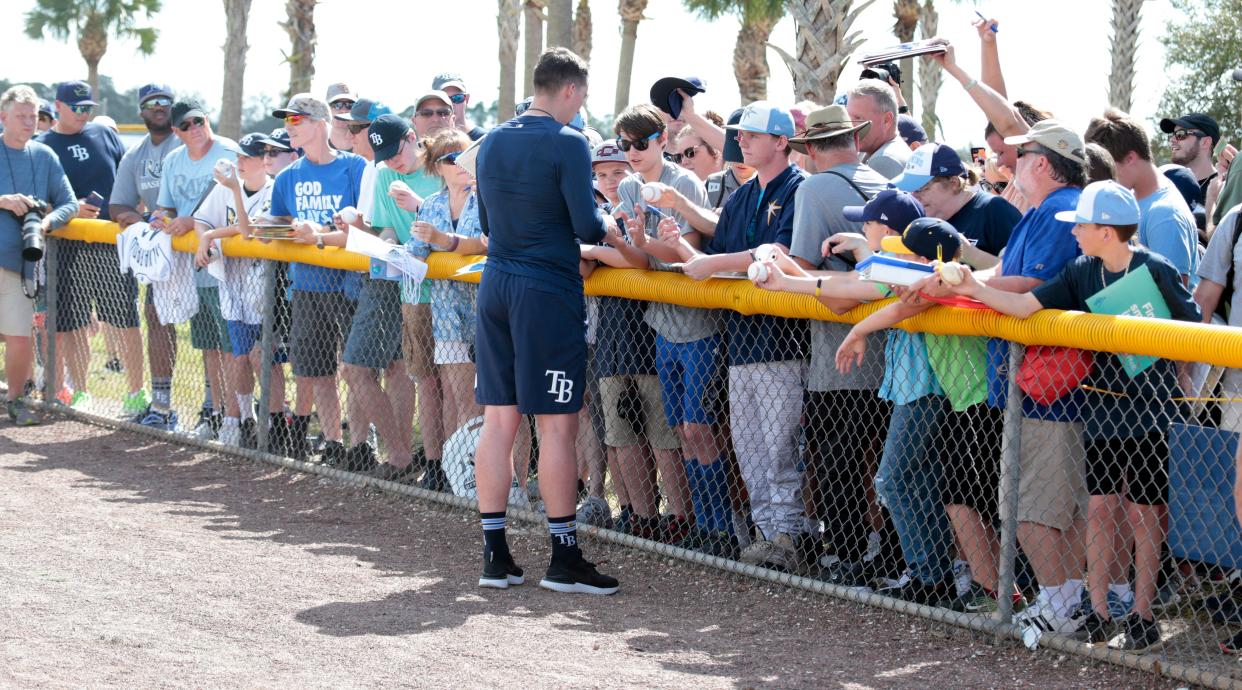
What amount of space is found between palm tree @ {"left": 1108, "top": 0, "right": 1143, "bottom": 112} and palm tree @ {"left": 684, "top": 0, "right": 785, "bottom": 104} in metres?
5.42

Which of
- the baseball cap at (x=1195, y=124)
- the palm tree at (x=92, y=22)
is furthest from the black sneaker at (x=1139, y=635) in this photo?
the palm tree at (x=92, y=22)

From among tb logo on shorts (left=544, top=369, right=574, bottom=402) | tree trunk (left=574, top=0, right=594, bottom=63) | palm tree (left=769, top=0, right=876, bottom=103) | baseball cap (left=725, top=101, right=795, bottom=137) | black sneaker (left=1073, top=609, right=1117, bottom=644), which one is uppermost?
tree trunk (left=574, top=0, right=594, bottom=63)

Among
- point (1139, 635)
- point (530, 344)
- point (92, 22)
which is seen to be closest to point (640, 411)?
point (530, 344)

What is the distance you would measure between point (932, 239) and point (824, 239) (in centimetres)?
74

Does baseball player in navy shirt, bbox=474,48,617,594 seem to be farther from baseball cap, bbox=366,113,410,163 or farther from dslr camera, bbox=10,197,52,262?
dslr camera, bbox=10,197,52,262

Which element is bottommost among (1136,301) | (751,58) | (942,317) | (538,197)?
(942,317)

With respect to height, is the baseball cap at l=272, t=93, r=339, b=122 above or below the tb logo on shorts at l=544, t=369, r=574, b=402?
above

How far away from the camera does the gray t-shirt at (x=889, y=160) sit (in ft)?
21.8

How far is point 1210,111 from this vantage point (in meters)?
27.2

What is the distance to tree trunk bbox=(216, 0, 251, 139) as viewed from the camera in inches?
929

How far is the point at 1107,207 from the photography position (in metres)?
4.71

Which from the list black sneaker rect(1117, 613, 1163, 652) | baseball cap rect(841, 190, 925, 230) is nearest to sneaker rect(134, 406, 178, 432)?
baseball cap rect(841, 190, 925, 230)

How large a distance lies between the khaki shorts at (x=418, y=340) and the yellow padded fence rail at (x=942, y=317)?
13.5 inches

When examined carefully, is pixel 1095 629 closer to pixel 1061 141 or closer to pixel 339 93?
pixel 1061 141
